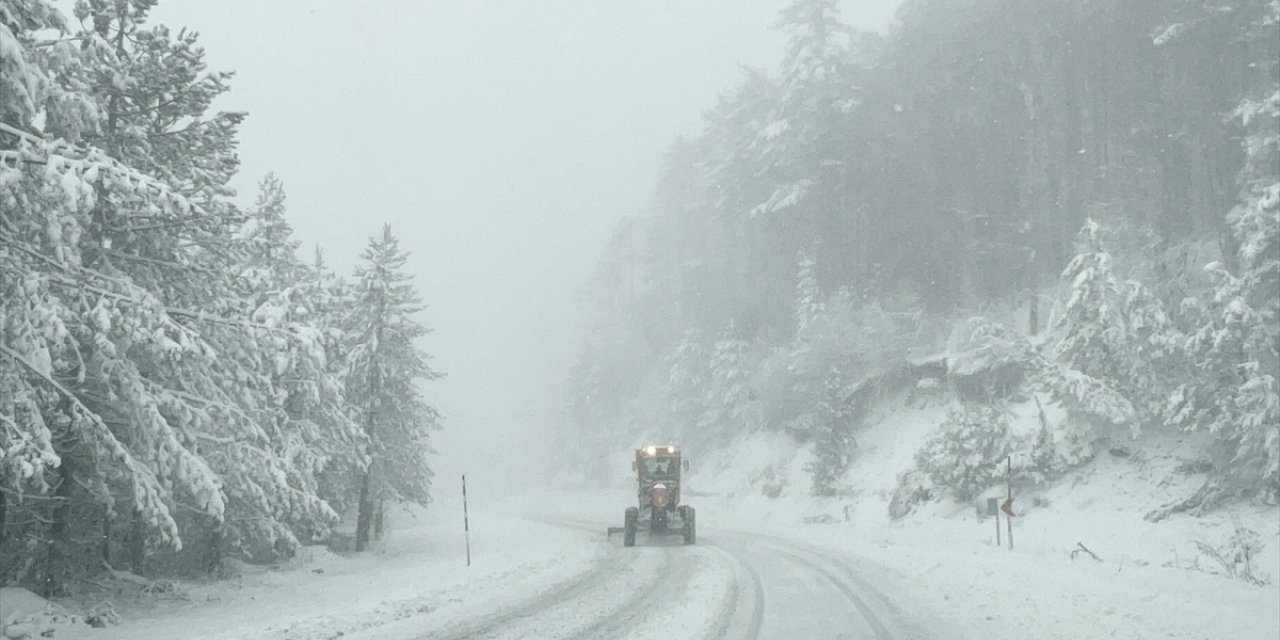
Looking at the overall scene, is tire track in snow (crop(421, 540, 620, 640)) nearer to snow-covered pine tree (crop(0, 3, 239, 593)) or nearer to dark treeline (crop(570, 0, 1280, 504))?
snow-covered pine tree (crop(0, 3, 239, 593))

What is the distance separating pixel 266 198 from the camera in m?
24.1

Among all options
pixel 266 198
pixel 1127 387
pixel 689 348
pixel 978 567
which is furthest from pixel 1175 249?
pixel 266 198

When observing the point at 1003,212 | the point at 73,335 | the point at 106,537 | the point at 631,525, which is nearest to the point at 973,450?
the point at 631,525

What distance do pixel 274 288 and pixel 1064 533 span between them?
72.6 feet

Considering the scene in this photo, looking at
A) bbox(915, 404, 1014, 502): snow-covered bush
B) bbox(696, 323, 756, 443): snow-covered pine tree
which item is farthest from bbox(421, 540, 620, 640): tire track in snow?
bbox(696, 323, 756, 443): snow-covered pine tree

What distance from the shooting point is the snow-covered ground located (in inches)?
375

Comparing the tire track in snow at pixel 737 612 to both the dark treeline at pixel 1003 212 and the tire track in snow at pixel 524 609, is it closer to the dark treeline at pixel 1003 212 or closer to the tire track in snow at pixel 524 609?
the tire track in snow at pixel 524 609

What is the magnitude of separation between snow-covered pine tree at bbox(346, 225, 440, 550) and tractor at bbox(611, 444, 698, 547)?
24.4 ft

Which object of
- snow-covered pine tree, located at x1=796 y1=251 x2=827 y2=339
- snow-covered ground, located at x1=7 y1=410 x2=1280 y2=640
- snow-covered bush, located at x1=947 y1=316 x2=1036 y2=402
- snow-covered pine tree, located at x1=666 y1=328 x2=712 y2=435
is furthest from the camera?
snow-covered pine tree, located at x1=666 y1=328 x2=712 y2=435

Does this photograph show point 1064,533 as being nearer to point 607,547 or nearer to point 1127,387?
point 1127,387

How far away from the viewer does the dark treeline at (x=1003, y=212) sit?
70.9 ft

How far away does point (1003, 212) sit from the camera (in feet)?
117

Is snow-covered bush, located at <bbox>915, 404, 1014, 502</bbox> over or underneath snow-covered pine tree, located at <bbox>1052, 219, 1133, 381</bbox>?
underneath

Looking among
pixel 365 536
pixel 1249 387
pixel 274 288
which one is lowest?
pixel 365 536
